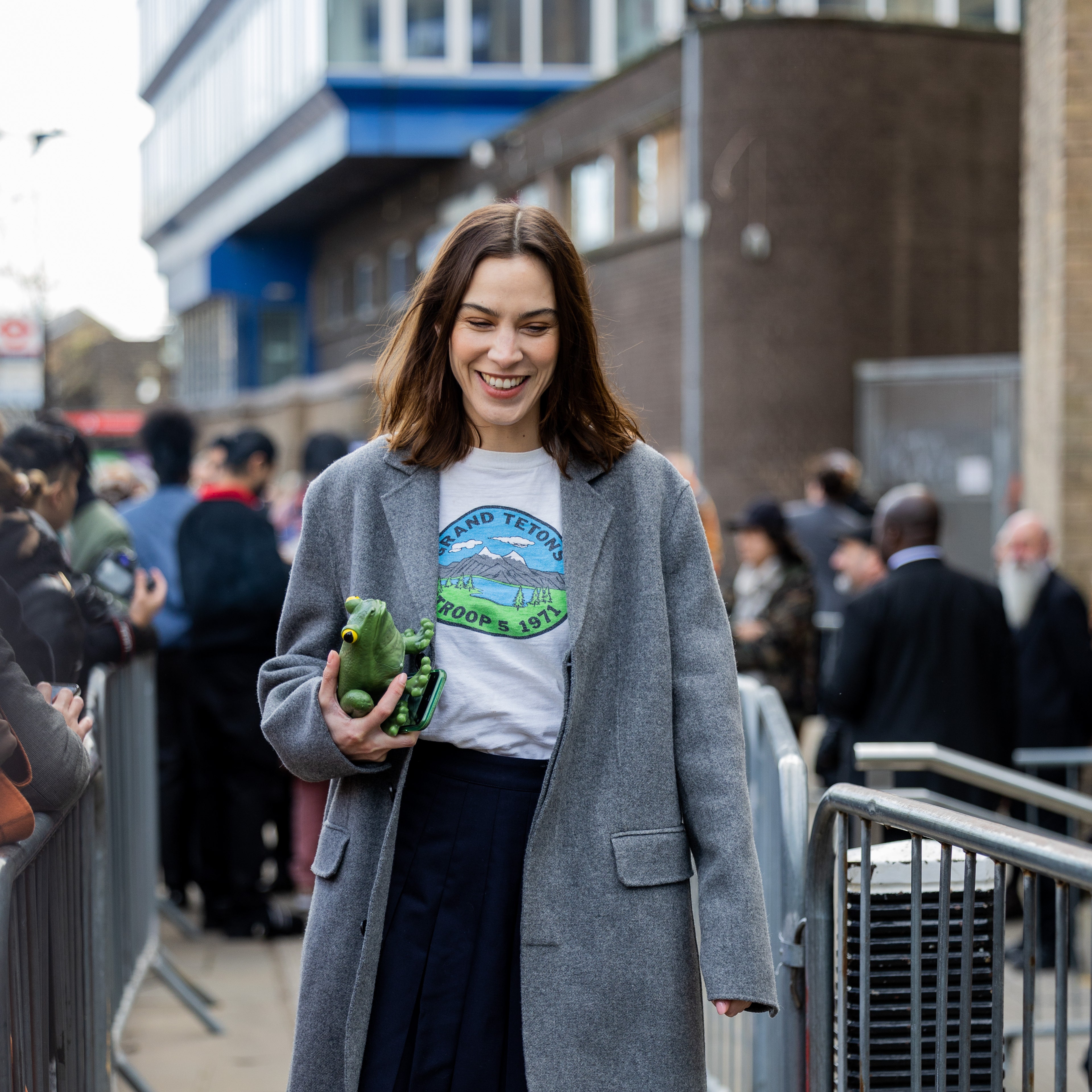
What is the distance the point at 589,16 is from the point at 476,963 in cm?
2554

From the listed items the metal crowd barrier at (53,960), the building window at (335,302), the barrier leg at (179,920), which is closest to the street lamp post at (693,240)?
the barrier leg at (179,920)

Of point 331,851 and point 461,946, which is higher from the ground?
point 331,851

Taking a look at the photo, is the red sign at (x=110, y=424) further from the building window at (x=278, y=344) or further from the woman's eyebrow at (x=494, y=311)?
the woman's eyebrow at (x=494, y=311)

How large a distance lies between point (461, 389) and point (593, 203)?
60.4 feet

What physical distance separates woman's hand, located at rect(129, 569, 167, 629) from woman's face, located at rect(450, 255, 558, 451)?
9.34 feet

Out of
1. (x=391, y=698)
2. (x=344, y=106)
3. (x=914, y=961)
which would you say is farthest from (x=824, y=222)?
(x=391, y=698)

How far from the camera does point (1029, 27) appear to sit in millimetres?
8945

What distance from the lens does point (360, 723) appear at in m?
2.22

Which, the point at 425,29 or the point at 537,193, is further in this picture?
the point at 425,29

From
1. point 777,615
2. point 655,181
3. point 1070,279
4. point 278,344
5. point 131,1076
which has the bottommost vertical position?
point 131,1076

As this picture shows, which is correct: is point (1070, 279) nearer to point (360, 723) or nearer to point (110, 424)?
point (360, 723)

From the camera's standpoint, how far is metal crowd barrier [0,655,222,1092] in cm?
237

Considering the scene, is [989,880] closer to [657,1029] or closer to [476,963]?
[657,1029]

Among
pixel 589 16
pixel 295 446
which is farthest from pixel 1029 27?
pixel 295 446
